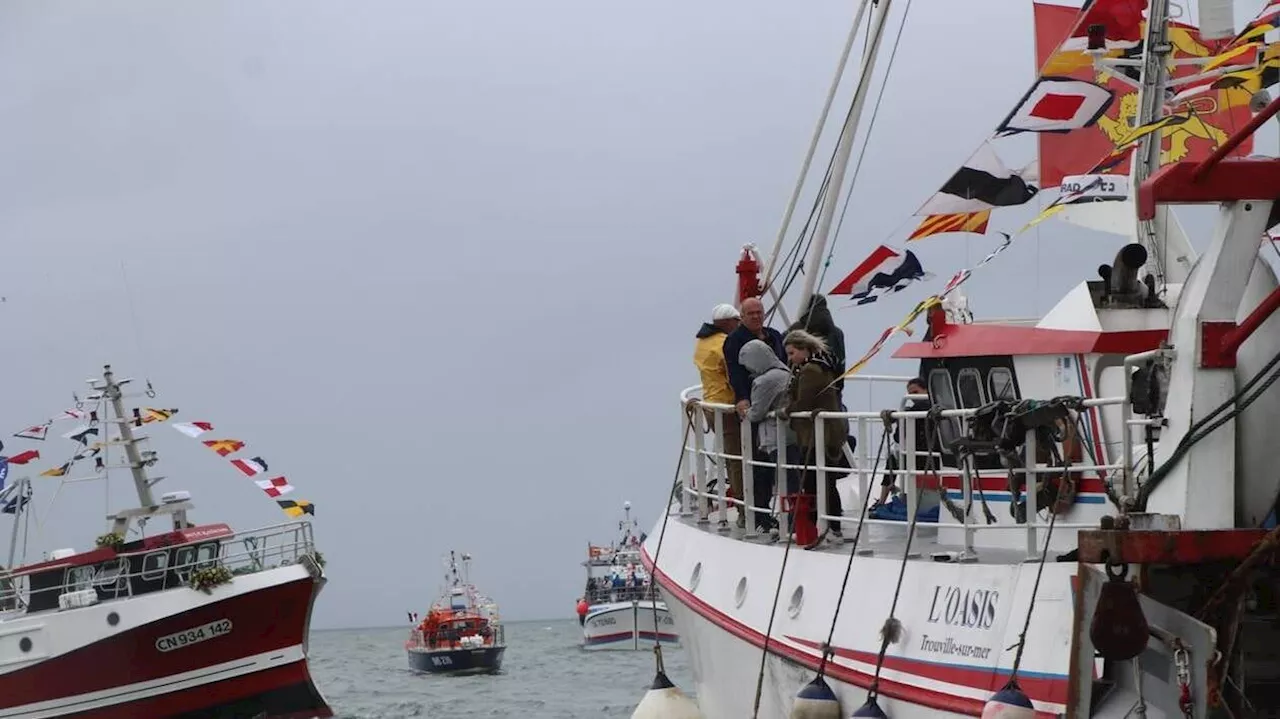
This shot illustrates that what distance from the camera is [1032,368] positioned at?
39.6 ft

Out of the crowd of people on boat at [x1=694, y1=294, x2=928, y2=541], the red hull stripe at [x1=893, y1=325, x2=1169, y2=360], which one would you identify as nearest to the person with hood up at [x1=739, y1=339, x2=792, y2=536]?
the crowd of people on boat at [x1=694, y1=294, x2=928, y2=541]

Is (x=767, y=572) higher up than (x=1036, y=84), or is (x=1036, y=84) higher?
(x=1036, y=84)

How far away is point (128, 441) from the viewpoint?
128 ft

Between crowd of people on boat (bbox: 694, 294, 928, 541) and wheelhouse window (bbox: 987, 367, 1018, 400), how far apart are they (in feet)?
2.64

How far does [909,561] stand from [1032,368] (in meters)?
2.14

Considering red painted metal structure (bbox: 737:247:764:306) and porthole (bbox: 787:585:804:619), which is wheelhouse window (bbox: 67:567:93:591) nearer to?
red painted metal structure (bbox: 737:247:764:306)

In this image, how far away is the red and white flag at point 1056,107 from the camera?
467 inches

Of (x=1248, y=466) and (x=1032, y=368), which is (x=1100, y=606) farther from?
(x=1032, y=368)

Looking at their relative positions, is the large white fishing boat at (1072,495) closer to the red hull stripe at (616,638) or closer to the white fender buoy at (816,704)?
the white fender buoy at (816,704)

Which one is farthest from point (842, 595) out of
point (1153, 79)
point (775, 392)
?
point (1153, 79)

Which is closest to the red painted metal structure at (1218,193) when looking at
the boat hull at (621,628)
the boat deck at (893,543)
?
the boat deck at (893,543)

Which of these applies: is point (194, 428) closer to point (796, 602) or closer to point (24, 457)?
point (24, 457)

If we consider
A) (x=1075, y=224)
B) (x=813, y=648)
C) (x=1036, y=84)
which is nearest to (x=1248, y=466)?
(x=813, y=648)

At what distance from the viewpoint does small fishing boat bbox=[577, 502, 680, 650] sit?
77438mm
